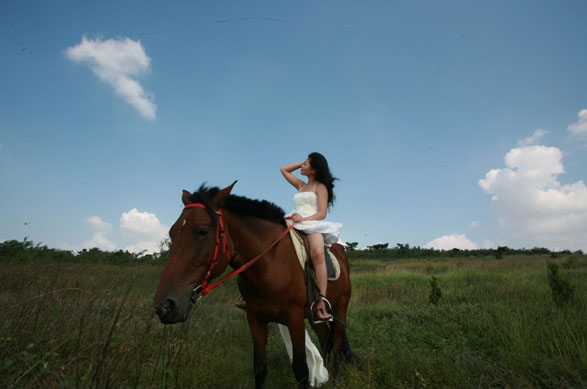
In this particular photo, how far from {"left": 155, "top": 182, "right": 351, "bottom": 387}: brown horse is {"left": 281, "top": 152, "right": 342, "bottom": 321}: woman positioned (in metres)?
0.24

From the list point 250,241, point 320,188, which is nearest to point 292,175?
point 320,188

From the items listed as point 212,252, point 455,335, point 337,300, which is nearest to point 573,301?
point 455,335

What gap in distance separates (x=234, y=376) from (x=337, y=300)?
6.77 feet

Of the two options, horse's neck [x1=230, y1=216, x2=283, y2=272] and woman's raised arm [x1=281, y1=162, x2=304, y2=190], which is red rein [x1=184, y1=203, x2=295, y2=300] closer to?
horse's neck [x1=230, y1=216, x2=283, y2=272]

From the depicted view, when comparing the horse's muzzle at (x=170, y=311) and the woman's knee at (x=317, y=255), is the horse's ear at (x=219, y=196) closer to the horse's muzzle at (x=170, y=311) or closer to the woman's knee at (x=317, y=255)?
the horse's muzzle at (x=170, y=311)

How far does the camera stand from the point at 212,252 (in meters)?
2.72

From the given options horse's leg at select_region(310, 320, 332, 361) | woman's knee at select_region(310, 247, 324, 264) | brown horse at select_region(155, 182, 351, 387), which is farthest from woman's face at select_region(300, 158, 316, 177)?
horse's leg at select_region(310, 320, 332, 361)

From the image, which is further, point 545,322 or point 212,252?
point 545,322

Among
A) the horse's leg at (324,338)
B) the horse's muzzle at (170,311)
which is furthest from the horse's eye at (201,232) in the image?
the horse's leg at (324,338)

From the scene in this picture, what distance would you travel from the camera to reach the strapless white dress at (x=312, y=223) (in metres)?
3.81

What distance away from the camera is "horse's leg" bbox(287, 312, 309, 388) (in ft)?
10.6

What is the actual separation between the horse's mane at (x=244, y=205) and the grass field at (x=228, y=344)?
3.43ft

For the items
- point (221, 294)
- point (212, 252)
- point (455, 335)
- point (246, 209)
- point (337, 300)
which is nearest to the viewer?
point (212, 252)

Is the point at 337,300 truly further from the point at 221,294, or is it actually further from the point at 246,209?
the point at 221,294
